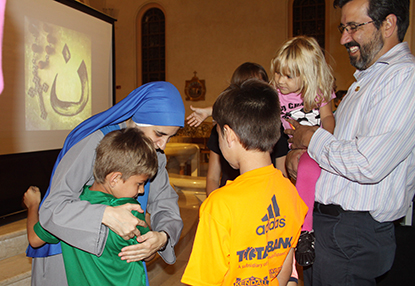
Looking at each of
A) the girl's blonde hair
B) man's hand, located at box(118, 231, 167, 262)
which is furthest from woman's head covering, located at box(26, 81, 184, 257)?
the girl's blonde hair

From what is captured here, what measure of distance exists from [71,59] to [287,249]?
4.13 meters

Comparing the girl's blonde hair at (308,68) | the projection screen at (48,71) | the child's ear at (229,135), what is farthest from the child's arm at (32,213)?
the projection screen at (48,71)

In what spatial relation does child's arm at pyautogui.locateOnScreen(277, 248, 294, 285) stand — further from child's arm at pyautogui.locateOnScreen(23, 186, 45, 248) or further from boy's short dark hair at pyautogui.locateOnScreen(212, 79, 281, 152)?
child's arm at pyautogui.locateOnScreen(23, 186, 45, 248)

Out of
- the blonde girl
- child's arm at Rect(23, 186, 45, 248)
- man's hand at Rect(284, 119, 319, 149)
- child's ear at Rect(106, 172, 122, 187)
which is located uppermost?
the blonde girl

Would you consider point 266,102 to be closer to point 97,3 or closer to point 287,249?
point 287,249

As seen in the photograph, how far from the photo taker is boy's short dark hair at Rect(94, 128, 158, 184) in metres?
1.33

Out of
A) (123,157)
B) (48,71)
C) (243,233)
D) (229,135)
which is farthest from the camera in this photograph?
(48,71)

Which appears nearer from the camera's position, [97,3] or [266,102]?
[266,102]

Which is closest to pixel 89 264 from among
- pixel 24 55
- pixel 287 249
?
pixel 287 249

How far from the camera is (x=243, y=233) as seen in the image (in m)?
1.10

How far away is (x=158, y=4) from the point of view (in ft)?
44.7

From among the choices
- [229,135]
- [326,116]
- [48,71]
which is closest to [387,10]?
[326,116]

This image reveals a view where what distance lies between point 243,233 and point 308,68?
49.5 inches

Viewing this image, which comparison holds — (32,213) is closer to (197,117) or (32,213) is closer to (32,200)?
(32,200)
